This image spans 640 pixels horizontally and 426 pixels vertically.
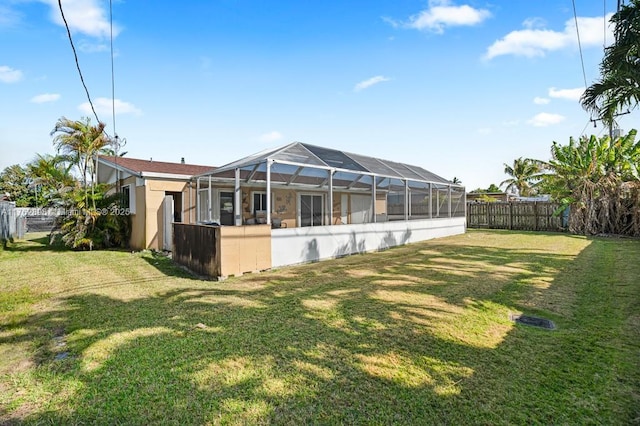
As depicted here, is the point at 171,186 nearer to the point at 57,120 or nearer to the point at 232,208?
the point at 232,208

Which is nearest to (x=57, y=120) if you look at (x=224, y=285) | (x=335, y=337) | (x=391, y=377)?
(x=224, y=285)

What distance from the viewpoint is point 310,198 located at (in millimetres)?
15727

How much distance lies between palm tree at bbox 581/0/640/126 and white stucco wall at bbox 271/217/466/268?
22.6ft

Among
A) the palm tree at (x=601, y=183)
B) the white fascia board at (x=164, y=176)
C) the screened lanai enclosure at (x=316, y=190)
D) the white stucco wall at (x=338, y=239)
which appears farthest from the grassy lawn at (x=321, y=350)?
the palm tree at (x=601, y=183)

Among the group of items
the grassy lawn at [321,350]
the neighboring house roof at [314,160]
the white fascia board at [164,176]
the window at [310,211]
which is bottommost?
the grassy lawn at [321,350]

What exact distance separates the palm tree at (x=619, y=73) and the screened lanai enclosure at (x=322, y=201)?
6056mm

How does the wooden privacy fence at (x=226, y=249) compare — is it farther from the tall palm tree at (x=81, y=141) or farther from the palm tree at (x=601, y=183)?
the palm tree at (x=601, y=183)

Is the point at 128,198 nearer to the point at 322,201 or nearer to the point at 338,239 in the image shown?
the point at 322,201

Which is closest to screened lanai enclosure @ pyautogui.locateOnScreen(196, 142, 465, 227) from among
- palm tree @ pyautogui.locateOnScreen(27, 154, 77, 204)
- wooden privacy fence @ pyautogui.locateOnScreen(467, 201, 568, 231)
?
wooden privacy fence @ pyautogui.locateOnScreen(467, 201, 568, 231)

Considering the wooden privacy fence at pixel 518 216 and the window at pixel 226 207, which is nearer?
the window at pixel 226 207

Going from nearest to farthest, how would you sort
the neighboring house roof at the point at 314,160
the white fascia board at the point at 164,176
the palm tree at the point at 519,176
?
the neighboring house roof at the point at 314,160, the white fascia board at the point at 164,176, the palm tree at the point at 519,176

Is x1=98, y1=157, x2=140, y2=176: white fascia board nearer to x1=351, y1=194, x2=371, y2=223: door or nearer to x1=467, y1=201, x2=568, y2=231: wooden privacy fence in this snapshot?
x1=351, y1=194, x2=371, y2=223: door

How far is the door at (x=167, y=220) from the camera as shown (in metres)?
11.4

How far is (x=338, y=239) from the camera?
10305 mm
